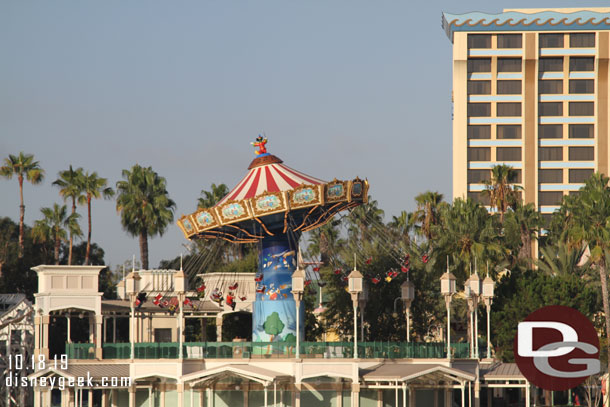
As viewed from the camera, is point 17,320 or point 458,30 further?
point 458,30

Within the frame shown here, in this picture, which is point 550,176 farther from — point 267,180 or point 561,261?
point 267,180

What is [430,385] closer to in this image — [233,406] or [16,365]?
[233,406]

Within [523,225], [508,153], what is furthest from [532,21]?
[523,225]

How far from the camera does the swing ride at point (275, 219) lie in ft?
197

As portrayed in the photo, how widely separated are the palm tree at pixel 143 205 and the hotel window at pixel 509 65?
5734 cm

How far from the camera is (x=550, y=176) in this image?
13750 cm

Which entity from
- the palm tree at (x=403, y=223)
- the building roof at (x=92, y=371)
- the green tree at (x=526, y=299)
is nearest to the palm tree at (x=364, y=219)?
the palm tree at (x=403, y=223)

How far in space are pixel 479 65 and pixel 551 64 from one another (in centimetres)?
861

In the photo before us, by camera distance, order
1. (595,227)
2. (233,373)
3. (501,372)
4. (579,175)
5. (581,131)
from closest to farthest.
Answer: (233,373) < (501,372) < (595,227) < (579,175) < (581,131)

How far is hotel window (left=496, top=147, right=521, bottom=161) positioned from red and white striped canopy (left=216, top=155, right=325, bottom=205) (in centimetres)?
7644

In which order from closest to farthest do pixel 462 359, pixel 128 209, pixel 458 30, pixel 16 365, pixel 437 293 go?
1. pixel 462 359
2. pixel 16 365
3. pixel 437 293
4. pixel 128 209
5. pixel 458 30

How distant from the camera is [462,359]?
196ft

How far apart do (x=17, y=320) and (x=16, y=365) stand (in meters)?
2.68

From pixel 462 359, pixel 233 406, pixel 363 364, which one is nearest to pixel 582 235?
pixel 462 359
